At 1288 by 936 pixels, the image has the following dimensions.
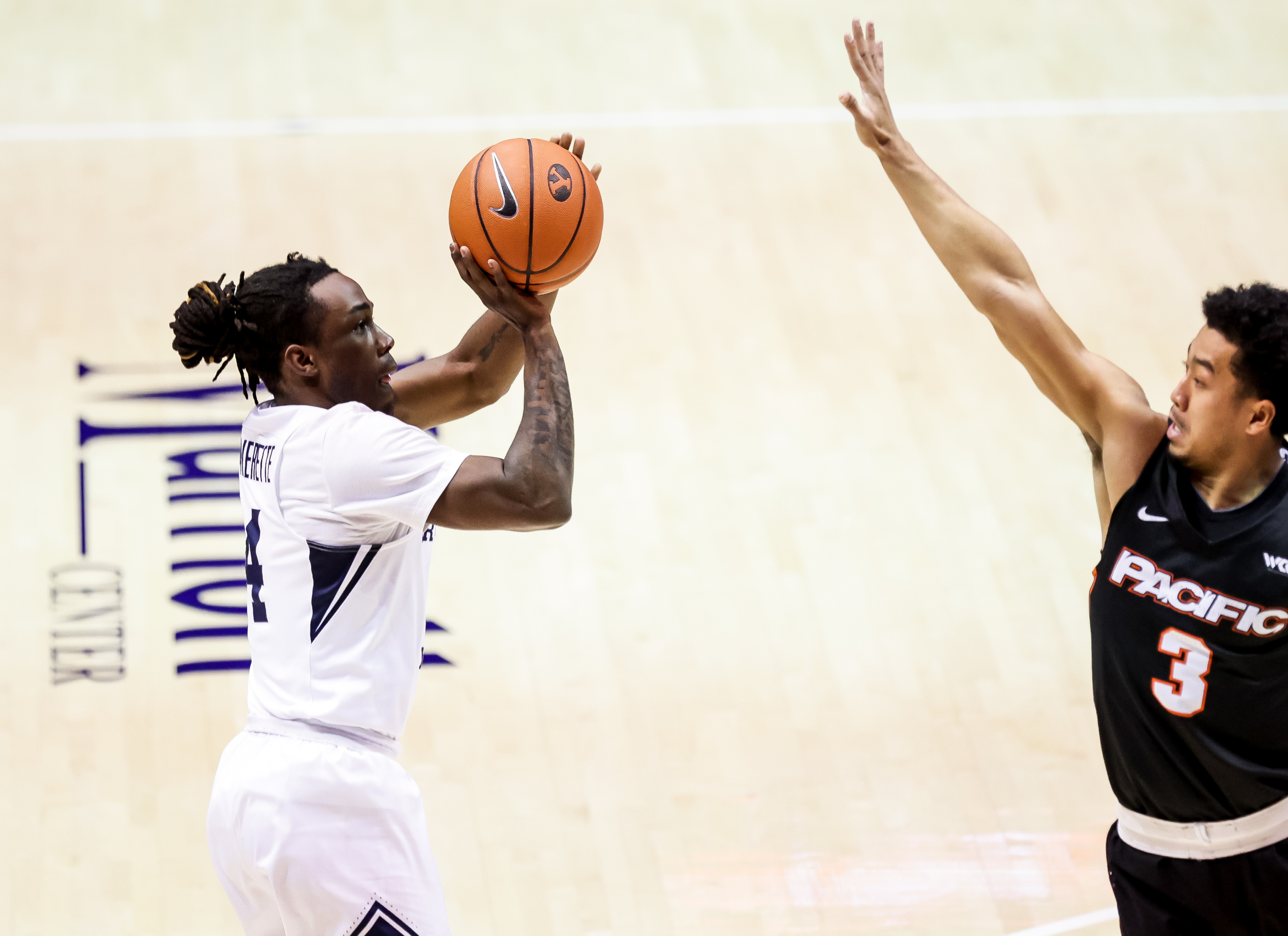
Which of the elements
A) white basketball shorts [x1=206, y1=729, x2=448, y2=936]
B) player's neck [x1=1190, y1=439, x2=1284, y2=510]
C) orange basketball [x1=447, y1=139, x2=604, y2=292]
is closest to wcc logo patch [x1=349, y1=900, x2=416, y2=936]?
white basketball shorts [x1=206, y1=729, x2=448, y2=936]

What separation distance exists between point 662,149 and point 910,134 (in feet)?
4.69

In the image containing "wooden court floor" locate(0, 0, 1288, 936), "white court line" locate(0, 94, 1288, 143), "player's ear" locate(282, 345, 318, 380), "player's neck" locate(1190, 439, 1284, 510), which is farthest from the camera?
"white court line" locate(0, 94, 1288, 143)

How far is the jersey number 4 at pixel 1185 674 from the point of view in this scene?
9.16ft

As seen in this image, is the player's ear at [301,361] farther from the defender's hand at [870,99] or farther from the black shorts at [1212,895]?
the black shorts at [1212,895]

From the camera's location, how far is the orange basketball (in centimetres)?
318

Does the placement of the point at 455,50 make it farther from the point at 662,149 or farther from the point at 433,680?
the point at 433,680

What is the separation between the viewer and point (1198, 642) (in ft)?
9.17

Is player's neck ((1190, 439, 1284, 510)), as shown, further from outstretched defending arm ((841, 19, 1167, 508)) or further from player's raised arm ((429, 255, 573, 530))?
player's raised arm ((429, 255, 573, 530))

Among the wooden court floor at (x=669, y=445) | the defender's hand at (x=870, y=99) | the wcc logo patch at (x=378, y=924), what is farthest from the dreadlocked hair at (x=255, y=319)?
the wooden court floor at (x=669, y=445)

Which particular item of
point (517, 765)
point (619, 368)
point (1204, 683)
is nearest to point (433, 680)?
point (517, 765)

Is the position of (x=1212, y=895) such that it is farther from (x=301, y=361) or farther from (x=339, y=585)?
(x=301, y=361)

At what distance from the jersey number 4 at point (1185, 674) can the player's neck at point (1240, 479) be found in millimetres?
285

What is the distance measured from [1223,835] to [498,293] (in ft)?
6.32

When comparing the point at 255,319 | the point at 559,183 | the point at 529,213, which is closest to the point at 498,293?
the point at 529,213
